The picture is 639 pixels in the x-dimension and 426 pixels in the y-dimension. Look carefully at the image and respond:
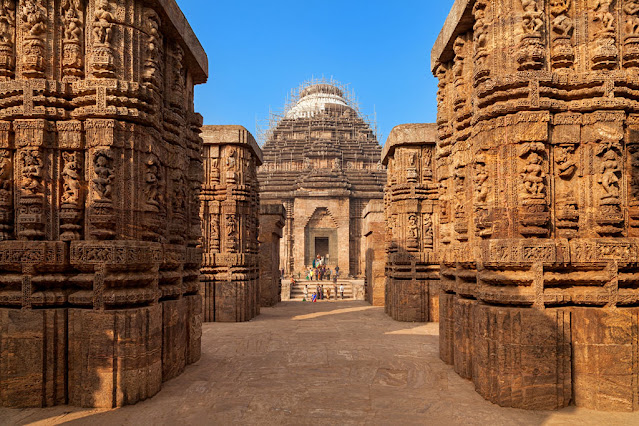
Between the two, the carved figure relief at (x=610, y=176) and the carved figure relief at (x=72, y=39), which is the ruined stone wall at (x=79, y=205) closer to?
the carved figure relief at (x=72, y=39)

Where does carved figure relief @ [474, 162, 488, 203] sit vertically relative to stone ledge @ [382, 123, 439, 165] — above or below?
below

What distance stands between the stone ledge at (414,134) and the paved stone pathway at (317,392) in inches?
245

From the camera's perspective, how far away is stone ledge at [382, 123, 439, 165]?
13.0 metres

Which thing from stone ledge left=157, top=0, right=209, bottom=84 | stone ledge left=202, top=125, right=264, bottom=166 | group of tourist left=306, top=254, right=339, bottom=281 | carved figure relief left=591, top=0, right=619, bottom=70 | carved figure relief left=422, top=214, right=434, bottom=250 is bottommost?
group of tourist left=306, top=254, right=339, bottom=281

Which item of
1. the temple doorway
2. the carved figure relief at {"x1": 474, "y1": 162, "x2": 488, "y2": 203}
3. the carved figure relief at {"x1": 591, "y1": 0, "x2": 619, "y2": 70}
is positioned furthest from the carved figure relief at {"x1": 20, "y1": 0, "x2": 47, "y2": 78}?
the temple doorway

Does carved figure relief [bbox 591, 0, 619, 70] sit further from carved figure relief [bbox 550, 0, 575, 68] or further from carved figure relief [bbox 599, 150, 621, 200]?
carved figure relief [bbox 599, 150, 621, 200]

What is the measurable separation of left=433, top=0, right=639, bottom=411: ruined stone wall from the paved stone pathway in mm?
537

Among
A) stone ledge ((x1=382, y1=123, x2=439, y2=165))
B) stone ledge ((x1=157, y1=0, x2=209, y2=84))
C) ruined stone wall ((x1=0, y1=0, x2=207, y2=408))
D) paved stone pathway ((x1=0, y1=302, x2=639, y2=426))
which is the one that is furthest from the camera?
stone ledge ((x1=382, y1=123, x2=439, y2=165))

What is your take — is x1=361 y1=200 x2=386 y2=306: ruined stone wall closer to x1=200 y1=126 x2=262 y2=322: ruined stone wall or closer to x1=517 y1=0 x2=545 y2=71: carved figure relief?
x1=200 y1=126 x2=262 y2=322: ruined stone wall

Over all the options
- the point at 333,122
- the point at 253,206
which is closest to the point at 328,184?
the point at 333,122

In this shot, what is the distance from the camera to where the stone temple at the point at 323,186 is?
101 feet

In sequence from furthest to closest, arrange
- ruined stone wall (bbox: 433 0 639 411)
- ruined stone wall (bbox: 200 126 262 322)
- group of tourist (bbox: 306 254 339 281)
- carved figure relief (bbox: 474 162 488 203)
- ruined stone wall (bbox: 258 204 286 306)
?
group of tourist (bbox: 306 254 339 281), ruined stone wall (bbox: 258 204 286 306), ruined stone wall (bbox: 200 126 262 322), carved figure relief (bbox: 474 162 488 203), ruined stone wall (bbox: 433 0 639 411)

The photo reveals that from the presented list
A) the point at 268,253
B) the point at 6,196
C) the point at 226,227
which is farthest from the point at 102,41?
the point at 268,253

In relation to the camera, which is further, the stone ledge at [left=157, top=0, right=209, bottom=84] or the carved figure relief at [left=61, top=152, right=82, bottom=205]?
the stone ledge at [left=157, top=0, right=209, bottom=84]
